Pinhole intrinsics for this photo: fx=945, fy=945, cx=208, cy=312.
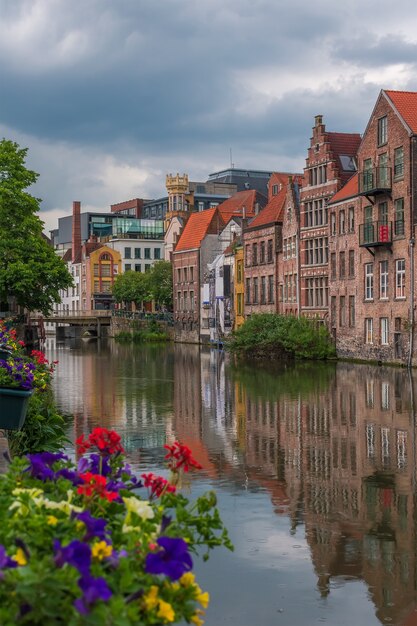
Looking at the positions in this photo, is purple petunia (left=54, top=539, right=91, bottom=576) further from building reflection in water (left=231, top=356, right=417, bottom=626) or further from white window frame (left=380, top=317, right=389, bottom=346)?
white window frame (left=380, top=317, right=389, bottom=346)

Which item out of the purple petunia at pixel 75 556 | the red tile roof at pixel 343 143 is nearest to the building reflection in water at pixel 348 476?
the purple petunia at pixel 75 556

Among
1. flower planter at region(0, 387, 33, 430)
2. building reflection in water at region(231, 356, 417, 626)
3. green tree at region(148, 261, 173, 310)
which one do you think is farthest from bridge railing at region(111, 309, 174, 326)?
flower planter at region(0, 387, 33, 430)

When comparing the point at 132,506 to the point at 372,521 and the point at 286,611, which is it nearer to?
the point at 286,611

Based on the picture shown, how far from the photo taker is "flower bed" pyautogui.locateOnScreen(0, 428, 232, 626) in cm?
451

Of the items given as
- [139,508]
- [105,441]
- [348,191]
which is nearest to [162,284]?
[348,191]

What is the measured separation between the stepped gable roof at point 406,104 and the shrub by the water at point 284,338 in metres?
14.6

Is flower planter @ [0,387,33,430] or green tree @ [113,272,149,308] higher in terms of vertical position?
green tree @ [113,272,149,308]

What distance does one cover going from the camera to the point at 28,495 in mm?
5734

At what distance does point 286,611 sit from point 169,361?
53565 mm

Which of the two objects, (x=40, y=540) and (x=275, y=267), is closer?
(x=40, y=540)

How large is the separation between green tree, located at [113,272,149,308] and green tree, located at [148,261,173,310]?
334cm

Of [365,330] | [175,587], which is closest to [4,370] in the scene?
[175,587]

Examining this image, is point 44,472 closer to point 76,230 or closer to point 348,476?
point 348,476

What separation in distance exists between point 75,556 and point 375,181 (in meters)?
51.9
